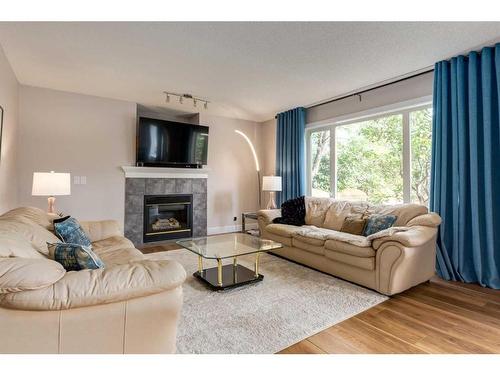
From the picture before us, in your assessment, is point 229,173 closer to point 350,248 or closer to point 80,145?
point 80,145

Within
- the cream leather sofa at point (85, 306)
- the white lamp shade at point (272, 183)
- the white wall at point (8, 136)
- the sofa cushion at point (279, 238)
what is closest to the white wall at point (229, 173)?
the white lamp shade at point (272, 183)

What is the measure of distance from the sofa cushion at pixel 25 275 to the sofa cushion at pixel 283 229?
111 inches

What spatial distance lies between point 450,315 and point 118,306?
2554 mm

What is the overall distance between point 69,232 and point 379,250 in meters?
2.95

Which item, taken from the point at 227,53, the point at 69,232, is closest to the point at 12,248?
the point at 69,232

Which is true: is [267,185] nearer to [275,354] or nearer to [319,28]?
[319,28]

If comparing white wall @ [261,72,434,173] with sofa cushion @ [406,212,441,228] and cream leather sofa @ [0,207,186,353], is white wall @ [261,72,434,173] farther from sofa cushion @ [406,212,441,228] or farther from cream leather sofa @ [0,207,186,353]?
cream leather sofa @ [0,207,186,353]

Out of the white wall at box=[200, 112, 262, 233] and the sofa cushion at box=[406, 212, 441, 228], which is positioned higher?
the white wall at box=[200, 112, 262, 233]

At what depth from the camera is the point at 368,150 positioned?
423cm

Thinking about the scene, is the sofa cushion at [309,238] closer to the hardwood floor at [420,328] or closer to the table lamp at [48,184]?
the hardwood floor at [420,328]

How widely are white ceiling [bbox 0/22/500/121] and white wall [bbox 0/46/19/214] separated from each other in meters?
0.19

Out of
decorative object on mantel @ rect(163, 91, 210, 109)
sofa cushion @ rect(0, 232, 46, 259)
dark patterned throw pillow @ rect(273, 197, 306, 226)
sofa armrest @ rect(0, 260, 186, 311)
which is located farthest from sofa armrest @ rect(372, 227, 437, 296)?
decorative object on mantel @ rect(163, 91, 210, 109)

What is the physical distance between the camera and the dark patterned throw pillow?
4.19 m

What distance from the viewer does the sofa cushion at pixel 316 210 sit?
4109 millimetres
